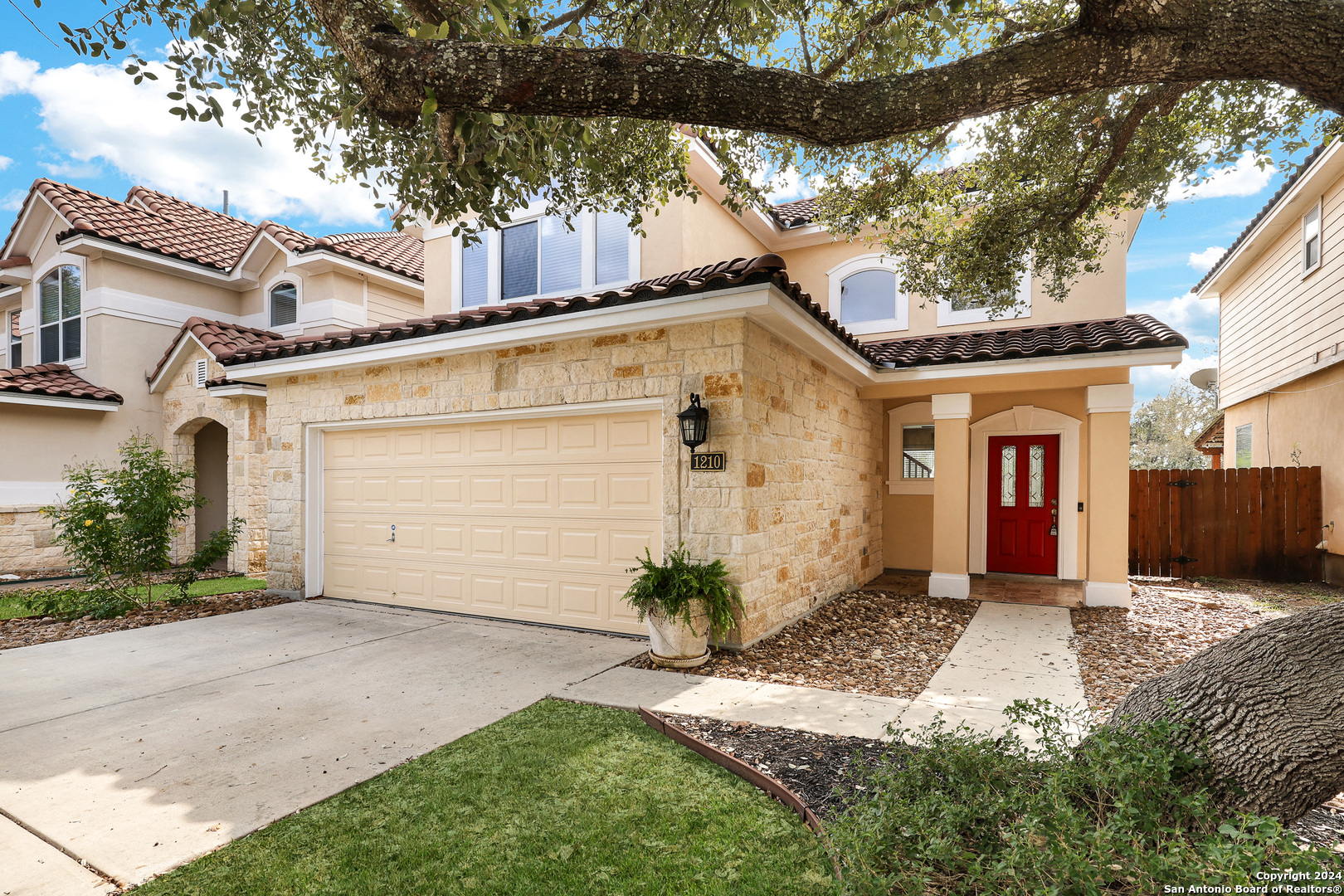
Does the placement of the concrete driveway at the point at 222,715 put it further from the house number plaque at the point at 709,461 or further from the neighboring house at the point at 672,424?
the house number plaque at the point at 709,461

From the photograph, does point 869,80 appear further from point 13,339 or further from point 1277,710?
point 13,339

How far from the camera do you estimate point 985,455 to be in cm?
996

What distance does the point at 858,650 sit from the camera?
240 inches

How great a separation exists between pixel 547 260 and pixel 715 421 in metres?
4.97

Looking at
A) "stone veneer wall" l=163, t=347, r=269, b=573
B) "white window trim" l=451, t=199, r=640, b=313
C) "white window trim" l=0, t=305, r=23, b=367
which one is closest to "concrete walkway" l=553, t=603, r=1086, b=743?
"white window trim" l=451, t=199, r=640, b=313

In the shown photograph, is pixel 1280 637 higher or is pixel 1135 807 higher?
pixel 1280 637

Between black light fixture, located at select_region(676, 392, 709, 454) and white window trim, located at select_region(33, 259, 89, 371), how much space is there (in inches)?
499

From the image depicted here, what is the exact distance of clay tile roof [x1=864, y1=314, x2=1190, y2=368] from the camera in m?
7.05

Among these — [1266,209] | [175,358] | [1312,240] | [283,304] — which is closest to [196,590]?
[175,358]

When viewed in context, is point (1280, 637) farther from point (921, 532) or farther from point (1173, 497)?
point (1173, 497)

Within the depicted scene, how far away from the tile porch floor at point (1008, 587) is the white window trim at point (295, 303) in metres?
11.2

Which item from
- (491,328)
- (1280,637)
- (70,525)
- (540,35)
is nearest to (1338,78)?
(1280,637)

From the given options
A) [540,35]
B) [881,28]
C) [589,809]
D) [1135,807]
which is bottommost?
[589,809]

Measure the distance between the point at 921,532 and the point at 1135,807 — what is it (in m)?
8.50
